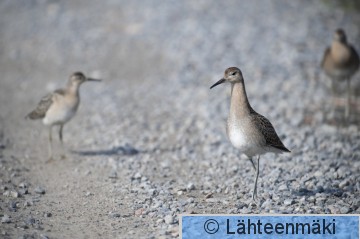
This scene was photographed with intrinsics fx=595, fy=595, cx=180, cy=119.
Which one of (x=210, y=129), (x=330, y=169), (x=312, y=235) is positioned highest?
(x=210, y=129)

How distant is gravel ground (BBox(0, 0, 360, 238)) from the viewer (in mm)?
8031

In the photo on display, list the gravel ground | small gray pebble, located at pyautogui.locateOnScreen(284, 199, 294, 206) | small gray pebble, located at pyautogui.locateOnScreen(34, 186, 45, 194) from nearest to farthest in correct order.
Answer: small gray pebble, located at pyautogui.locateOnScreen(284, 199, 294, 206) < the gravel ground < small gray pebble, located at pyautogui.locateOnScreen(34, 186, 45, 194)

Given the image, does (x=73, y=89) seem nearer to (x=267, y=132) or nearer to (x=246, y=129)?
(x=246, y=129)

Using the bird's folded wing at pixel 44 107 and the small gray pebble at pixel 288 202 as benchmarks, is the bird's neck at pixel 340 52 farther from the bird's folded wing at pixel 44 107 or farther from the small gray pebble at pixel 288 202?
the bird's folded wing at pixel 44 107

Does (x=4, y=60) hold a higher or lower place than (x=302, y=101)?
higher

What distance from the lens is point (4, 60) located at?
A: 18859mm

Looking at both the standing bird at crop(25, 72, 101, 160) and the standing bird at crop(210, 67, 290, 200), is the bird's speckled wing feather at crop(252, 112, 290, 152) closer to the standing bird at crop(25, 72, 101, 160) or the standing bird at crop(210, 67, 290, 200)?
the standing bird at crop(210, 67, 290, 200)

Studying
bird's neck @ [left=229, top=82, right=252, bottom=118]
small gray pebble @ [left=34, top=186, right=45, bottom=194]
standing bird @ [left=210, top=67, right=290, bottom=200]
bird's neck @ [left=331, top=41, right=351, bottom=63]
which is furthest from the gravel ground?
bird's neck @ [left=229, top=82, right=252, bottom=118]

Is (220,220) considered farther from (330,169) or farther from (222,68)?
(222,68)

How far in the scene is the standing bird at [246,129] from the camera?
795 centimetres

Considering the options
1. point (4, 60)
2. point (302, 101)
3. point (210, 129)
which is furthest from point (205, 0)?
point (210, 129)

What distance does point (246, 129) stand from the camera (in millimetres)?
7984

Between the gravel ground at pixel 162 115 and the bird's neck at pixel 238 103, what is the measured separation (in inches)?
47.1

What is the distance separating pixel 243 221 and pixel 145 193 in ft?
6.65
